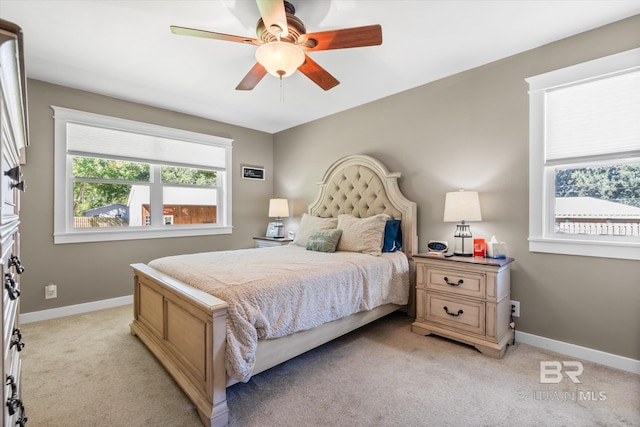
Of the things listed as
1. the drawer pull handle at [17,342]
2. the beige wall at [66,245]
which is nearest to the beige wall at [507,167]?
the beige wall at [66,245]

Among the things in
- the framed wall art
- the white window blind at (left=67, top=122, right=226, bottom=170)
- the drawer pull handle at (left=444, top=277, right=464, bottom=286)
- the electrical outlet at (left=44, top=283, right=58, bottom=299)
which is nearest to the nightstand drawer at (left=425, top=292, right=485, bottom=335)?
the drawer pull handle at (left=444, top=277, right=464, bottom=286)

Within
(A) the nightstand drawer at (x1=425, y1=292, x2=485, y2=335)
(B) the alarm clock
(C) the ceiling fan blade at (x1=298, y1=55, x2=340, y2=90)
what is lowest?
(A) the nightstand drawer at (x1=425, y1=292, x2=485, y2=335)

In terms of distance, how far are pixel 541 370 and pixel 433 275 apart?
0.99m

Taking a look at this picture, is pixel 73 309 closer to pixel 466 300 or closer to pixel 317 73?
pixel 317 73

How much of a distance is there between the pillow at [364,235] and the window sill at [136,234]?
220 cm

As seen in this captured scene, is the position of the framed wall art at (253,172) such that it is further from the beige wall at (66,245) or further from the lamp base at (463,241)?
the lamp base at (463,241)

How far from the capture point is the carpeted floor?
1660 millimetres

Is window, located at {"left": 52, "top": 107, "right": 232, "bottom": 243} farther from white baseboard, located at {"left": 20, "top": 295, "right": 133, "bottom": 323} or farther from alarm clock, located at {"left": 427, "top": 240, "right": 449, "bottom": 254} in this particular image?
alarm clock, located at {"left": 427, "top": 240, "right": 449, "bottom": 254}

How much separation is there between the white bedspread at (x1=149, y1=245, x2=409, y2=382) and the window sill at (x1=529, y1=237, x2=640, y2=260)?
1192 mm

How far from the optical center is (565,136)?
2.45 meters

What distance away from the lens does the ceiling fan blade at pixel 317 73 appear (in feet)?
7.35

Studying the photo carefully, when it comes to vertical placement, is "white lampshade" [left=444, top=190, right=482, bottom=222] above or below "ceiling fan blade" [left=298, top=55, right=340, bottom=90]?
below

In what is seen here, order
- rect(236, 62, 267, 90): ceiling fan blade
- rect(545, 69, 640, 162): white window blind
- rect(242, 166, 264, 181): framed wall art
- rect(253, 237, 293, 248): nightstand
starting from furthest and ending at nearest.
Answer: rect(242, 166, 264, 181): framed wall art
rect(253, 237, 293, 248): nightstand
rect(236, 62, 267, 90): ceiling fan blade
rect(545, 69, 640, 162): white window blind

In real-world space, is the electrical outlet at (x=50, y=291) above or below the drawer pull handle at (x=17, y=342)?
below
